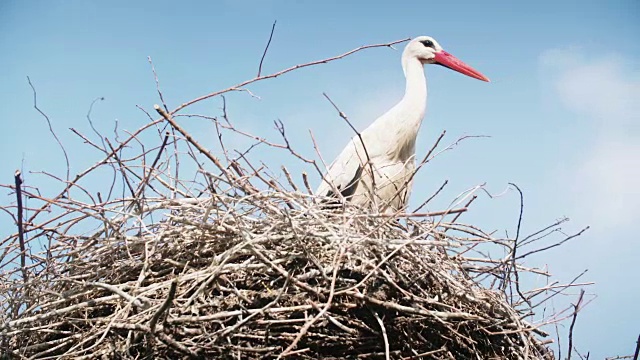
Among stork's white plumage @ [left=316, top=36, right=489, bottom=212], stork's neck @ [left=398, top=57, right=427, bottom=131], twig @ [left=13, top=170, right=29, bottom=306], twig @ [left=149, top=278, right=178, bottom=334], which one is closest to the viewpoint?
twig @ [left=149, top=278, right=178, bottom=334]

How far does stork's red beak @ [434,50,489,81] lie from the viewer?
4418 mm

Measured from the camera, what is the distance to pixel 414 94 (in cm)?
410

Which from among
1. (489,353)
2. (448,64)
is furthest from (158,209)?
(448,64)

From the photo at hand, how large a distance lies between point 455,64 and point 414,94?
525 millimetres

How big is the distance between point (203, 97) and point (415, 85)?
6.51ft

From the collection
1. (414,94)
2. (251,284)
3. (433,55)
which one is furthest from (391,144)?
(251,284)

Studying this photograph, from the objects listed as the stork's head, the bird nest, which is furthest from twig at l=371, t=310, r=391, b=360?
the stork's head

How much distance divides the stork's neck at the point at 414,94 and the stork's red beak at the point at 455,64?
0.14 metres

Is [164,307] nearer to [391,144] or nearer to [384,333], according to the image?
[384,333]

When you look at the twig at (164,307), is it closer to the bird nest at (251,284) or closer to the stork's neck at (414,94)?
the bird nest at (251,284)

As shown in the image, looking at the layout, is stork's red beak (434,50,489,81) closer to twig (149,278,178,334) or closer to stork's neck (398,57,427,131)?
stork's neck (398,57,427,131)

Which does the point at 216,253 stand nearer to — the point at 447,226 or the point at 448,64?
the point at 447,226

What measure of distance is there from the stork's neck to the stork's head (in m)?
0.05

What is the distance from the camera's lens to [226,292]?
6.93 feet
